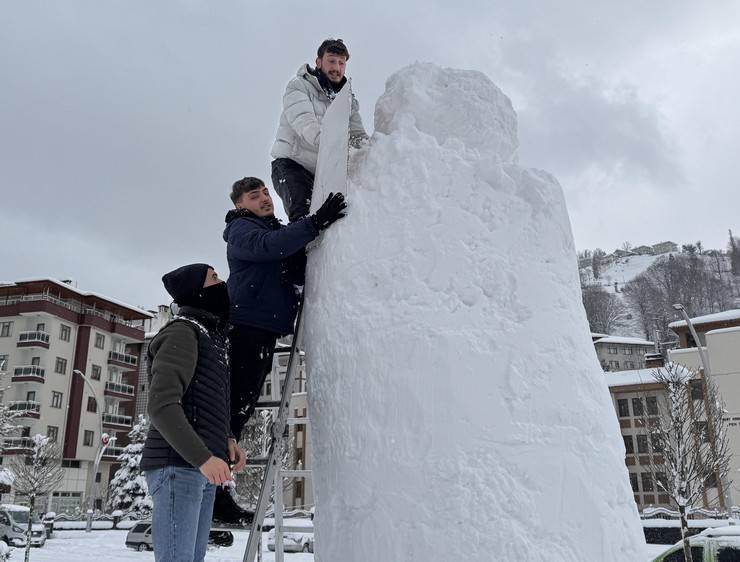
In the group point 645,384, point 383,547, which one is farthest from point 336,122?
point 645,384

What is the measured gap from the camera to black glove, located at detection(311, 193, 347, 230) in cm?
251

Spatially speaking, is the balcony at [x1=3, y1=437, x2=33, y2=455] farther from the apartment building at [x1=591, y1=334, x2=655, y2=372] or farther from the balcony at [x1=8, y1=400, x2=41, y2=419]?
the apartment building at [x1=591, y1=334, x2=655, y2=372]

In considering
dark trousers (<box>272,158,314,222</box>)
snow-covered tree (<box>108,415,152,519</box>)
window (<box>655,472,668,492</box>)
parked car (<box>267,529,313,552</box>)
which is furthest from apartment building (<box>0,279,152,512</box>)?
dark trousers (<box>272,158,314,222</box>)

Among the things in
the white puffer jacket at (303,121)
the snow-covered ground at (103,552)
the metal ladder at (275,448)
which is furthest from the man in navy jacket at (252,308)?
the snow-covered ground at (103,552)

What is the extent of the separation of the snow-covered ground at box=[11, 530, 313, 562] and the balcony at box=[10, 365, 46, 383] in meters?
14.2

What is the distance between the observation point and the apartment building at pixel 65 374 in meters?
41.5

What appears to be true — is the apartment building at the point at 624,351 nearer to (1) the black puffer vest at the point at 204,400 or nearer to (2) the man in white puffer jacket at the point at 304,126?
(2) the man in white puffer jacket at the point at 304,126

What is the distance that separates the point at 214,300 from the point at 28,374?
44828 millimetres

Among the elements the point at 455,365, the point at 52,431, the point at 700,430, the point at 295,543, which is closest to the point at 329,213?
the point at 455,365

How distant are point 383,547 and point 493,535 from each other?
33 centimetres

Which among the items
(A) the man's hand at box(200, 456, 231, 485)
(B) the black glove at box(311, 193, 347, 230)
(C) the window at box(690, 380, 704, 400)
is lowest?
(A) the man's hand at box(200, 456, 231, 485)

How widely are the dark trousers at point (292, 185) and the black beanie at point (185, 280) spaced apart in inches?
28.1

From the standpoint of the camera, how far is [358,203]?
2521mm

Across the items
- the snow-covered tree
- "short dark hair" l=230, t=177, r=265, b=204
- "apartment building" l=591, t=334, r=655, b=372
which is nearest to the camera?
"short dark hair" l=230, t=177, r=265, b=204
